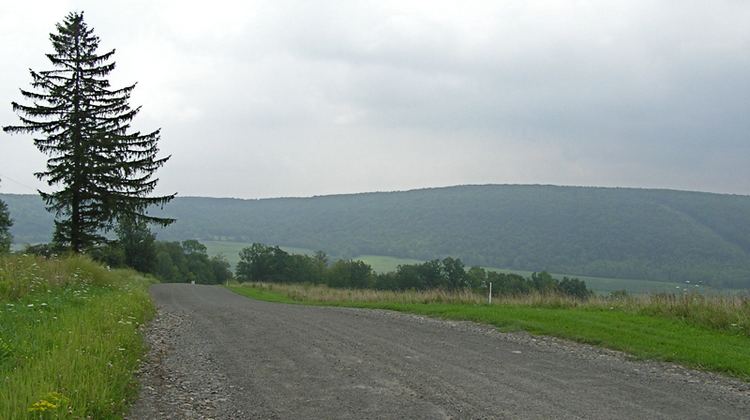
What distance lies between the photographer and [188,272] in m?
110

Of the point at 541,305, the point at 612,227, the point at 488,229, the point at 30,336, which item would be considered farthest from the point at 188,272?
the point at 30,336

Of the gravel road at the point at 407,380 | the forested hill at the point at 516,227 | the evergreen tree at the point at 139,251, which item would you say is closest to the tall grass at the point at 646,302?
the gravel road at the point at 407,380

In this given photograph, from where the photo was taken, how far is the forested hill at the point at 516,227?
96.6 meters

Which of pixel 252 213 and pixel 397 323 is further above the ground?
pixel 252 213

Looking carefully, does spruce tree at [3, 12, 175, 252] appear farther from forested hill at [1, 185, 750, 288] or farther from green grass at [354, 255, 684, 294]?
forested hill at [1, 185, 750, 288]

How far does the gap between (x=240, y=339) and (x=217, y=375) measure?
372cm

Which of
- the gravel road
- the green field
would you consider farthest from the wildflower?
the green field

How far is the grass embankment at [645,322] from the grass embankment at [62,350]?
9190mm

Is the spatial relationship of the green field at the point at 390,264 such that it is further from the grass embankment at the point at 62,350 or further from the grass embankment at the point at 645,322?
Result: the grass embankment at the point at 62,350

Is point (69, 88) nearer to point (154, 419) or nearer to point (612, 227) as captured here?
point (154, 419)

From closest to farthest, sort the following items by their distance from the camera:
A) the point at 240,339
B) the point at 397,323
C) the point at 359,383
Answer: the point at 359,383 < the point at 240,339 < the point at 397,323

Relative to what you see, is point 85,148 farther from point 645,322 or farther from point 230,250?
point 230,250

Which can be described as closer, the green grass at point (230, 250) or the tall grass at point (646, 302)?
the tall grass at point (646, 302)

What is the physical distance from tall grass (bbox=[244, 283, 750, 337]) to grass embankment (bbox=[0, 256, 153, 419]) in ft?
41.2
